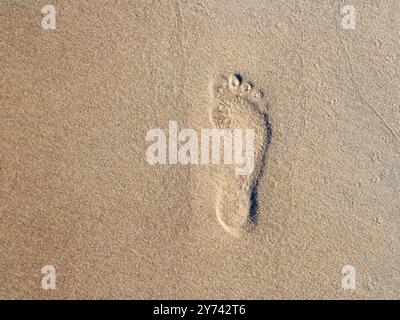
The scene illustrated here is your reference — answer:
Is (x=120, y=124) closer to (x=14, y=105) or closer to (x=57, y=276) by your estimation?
(x=14, y=105)

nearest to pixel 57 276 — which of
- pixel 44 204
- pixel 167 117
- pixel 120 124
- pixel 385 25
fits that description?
pixel 44 204

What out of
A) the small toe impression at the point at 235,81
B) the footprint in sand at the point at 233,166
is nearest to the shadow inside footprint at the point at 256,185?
the footprint in sand at the point at 233,166

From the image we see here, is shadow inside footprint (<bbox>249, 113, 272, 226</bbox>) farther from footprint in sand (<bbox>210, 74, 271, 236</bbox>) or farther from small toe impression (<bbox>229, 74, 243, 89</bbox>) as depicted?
small toe impression (<bbox>229, 74, 243, 89</bbox>)

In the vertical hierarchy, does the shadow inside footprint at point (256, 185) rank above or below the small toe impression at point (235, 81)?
below

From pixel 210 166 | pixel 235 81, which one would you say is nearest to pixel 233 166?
pixel 210 166

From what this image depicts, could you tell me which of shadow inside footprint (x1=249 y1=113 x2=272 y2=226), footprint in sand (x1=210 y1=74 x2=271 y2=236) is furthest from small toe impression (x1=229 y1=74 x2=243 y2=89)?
shadow inside footprint (x1=249 y1=113 x2=272 y2=226)

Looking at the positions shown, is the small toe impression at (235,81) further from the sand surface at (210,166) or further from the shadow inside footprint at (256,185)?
the shadow inside footprint at (256,185)
